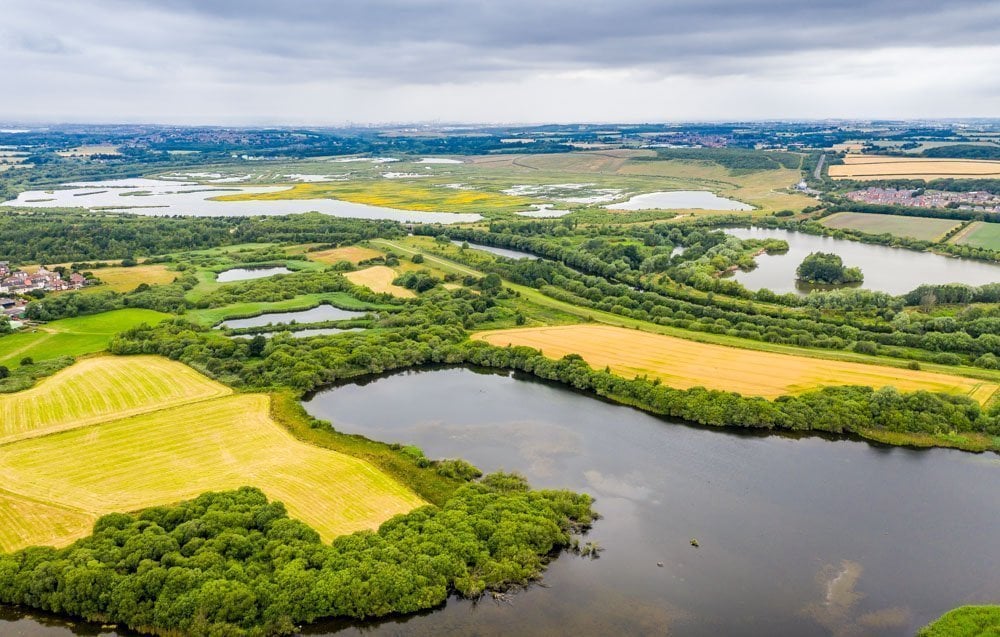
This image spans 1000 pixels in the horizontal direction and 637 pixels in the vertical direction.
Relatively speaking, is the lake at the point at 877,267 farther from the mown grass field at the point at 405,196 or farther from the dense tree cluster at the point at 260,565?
the mown grass field at the point at 405,196

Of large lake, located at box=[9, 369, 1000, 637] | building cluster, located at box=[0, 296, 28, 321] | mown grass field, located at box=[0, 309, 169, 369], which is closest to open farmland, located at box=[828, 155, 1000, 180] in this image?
large lake, located at box=[9, 369, 1000, 637]

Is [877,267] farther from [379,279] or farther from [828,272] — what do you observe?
[379,279]

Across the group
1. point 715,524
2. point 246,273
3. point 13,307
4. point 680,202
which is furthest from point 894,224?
point 13,307

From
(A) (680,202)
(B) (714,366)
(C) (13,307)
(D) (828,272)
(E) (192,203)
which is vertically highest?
(E) (192,203)

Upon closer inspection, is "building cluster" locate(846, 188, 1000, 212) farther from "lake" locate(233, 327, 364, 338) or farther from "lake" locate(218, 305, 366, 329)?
"lake" locate(233, 327, 364, 338)

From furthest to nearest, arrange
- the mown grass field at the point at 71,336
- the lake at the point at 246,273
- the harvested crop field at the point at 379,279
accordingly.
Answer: the lake at the point at 246,273 → the harvested crop field at the point at 379,279 → the mown grass field at the point at 71,336

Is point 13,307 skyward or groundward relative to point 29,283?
groundward

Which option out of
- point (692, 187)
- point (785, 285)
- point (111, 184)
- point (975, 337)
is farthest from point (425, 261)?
point (111, 184)

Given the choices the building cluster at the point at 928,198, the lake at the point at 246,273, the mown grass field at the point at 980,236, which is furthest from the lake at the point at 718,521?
the building cluster at the point at 928,198
